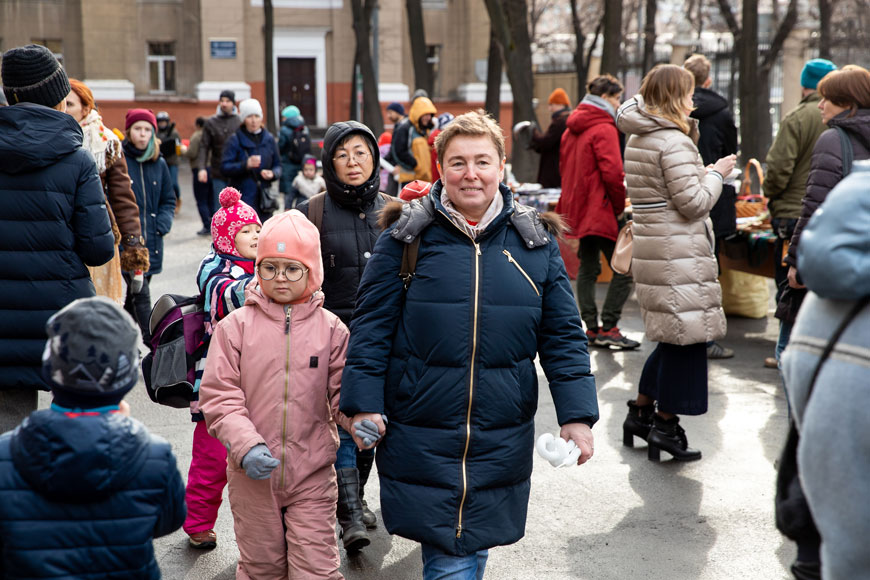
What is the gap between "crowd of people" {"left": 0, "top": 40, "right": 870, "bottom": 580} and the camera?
100 inches

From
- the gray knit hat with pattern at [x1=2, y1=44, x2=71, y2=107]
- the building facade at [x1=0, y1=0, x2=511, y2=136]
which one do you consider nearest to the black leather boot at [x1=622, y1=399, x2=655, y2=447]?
the gray knit hat with pattern at [x1=2, y1=44, x2=71, y2=107]

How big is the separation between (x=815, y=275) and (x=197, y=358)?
9.46 feet

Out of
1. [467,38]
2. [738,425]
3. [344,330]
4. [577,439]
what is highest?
[467,38]

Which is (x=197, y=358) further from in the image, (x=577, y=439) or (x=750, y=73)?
(x=750, y=73)

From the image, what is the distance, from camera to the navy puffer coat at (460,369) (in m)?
3.42

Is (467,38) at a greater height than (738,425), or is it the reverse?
(467,38)

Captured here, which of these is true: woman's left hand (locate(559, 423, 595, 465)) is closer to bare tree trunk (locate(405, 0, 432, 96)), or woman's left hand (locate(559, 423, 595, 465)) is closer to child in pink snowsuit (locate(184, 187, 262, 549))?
child in pink snowsuit (locate(184, 187, 262, 549))

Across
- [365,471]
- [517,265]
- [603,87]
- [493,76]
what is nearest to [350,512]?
[365,471]

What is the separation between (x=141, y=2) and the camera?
37.4m

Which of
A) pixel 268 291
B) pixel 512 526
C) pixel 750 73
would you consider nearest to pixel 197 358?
pixel 268 291

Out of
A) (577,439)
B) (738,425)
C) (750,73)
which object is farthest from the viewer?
(750,73)

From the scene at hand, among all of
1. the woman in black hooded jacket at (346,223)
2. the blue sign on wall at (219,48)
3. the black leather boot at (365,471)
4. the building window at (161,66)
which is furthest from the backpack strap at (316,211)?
the building window at (161,66)

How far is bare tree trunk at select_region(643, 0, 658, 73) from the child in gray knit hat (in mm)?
27055

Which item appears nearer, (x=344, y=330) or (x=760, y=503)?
(x=344, y=330)
